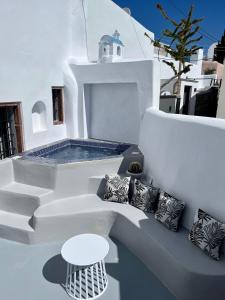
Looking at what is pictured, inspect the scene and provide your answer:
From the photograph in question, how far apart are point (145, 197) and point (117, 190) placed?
0.90 metres

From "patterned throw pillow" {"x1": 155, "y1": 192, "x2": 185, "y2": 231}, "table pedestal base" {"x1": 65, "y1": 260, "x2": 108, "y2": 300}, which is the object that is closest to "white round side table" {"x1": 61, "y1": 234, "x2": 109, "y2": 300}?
"table pedestal base" {"x1": 65, "y1": 260, "x2": 108, "y2": 300}

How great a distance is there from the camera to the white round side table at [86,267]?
15.2 ft

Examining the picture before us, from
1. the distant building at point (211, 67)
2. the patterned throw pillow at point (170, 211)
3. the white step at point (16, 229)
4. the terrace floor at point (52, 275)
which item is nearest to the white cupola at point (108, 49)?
the patterned throw pillow at point (170, 211)

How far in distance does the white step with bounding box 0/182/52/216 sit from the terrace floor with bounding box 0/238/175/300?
99 cm

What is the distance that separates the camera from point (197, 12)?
14656 millimetres

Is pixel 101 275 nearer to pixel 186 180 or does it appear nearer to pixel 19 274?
pixel 19 274

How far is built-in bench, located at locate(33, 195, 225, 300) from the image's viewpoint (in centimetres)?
436

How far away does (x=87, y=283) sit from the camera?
495 cm

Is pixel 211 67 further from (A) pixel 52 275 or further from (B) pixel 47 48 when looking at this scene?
(A) pixel 52 275

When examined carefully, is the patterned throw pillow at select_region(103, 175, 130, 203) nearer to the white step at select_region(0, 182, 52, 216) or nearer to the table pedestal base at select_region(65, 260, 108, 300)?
the white step at select_region(0, 182, 52, 216)

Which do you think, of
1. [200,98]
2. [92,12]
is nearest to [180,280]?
Answer: [92,12]

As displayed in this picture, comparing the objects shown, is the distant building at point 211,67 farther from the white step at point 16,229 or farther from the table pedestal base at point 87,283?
the table pedestal base at point 87,283

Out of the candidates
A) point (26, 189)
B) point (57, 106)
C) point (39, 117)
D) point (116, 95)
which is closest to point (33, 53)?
point (39, 117)

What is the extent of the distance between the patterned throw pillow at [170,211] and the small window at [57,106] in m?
7.03
